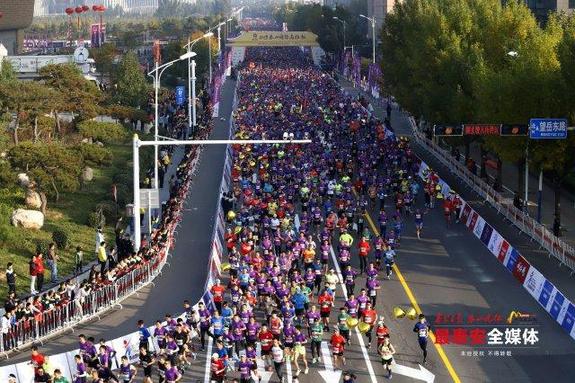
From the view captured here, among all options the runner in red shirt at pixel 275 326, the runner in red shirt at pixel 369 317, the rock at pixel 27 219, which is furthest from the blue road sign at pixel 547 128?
the rock at pixel 27 219

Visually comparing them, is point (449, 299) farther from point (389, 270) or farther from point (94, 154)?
point (94, 154)

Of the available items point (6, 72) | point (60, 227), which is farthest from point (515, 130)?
point (6, 72)

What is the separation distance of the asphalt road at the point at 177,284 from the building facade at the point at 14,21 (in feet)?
264

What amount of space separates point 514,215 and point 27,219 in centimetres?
1977

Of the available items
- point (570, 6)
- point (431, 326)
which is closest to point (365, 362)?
point (431, 326)

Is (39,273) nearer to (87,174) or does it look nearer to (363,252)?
(363,252)

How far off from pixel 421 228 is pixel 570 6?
2105 inches

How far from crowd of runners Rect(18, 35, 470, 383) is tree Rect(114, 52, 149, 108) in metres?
15.8

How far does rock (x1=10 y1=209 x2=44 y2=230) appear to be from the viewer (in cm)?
4288

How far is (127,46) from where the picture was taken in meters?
160

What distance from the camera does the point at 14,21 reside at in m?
129

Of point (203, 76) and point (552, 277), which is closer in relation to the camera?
point (552, 277)

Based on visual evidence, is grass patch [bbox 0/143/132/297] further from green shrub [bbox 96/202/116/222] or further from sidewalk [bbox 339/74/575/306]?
sidewalk [bbox 339/74/575/306]

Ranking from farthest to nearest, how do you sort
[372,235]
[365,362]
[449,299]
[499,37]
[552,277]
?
[499,37]
[372,235]
[552,277]
[449,299]
[365,362]
